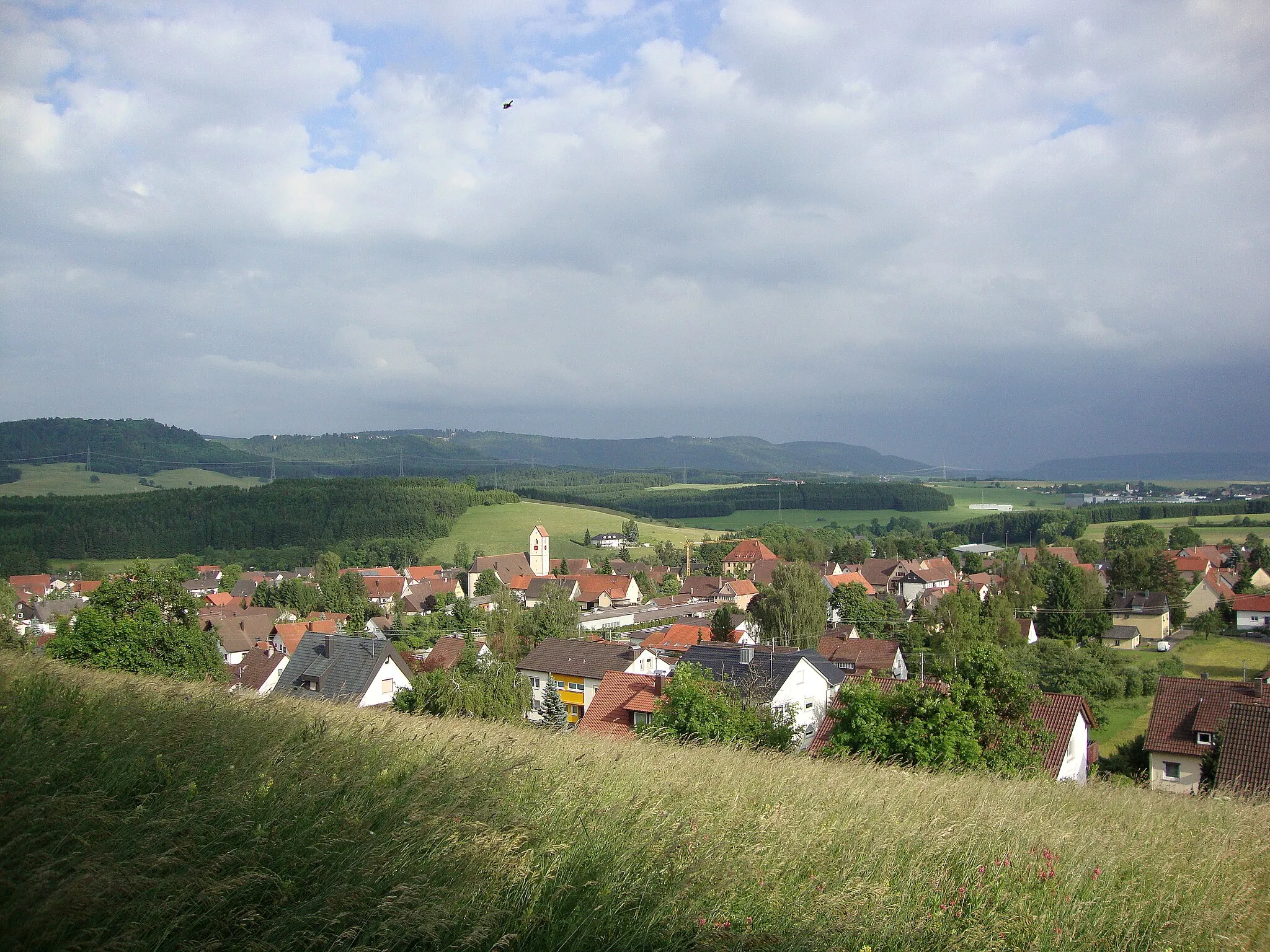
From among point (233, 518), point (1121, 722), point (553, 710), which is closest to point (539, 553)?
point (233, 518)

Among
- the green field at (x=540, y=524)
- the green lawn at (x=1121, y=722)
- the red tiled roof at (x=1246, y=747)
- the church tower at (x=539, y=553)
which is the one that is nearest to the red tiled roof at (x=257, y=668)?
the red tiled roof at (x=1246, y=747)

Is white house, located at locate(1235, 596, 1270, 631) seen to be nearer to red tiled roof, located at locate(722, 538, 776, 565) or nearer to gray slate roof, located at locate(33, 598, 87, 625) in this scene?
red tiled roof, located at locate(722, 538, 776, 565)

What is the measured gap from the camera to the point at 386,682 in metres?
31.7

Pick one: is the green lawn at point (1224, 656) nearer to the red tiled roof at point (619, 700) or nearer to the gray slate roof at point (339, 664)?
the red tiled roof at point (619, 700)

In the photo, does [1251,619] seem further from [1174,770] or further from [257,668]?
[257,668]

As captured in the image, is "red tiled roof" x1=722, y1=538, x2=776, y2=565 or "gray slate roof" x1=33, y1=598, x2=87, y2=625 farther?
"red tiled roof" x1=722, y1=538, x2=776, y2=565

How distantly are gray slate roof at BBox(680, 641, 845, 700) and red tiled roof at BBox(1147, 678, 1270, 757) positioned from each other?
10.5 metres

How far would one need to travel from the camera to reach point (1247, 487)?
184375 millimetres

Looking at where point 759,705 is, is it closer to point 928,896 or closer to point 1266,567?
point 928,896

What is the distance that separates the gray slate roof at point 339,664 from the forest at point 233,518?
8799 centimetres

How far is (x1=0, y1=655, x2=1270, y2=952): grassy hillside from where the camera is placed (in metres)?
2.95

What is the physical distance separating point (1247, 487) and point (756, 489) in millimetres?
112176

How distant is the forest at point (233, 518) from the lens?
11388cm

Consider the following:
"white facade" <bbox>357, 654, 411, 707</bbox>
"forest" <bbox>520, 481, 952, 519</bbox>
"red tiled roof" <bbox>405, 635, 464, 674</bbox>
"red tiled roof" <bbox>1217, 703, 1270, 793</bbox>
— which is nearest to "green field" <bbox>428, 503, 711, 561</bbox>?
"forest" <bbox>520, 481, 952, 519</bbox>
